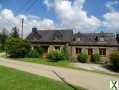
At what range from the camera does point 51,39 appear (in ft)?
165

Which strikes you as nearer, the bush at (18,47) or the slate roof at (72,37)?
the slate roof at (72,37)

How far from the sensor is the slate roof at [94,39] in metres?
45.6

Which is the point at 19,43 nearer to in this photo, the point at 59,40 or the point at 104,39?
the point at 59,40

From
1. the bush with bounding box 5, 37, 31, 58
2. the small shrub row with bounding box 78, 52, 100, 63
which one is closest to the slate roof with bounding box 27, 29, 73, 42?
the bush with bounding box 5, 37, 31, 58

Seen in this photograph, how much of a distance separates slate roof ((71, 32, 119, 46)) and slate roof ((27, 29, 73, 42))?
5.06 feet

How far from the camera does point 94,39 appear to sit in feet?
155

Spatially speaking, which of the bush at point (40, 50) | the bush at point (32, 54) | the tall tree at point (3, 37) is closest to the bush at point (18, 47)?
the bush at point (32, 54)

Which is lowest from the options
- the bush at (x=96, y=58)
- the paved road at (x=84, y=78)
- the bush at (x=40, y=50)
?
the paved road at (x=84, y=78)

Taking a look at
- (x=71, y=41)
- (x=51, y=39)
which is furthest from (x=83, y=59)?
(x=51, y=39)

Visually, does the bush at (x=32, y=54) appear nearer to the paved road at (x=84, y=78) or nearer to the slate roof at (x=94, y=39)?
the slate roof at (x=94, y=39)

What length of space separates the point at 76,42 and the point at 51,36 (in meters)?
6.16

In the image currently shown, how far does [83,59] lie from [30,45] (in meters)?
11.1

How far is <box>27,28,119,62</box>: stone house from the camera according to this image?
149 ft

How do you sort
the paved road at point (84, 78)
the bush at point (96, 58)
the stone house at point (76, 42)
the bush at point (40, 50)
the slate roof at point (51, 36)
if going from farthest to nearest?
the bush at point (40, 50) → the slate roof at point (51, 36) → the stone house at point (76, 42) → the bush at point (96, 58) → the paved road at point (84, 78)
